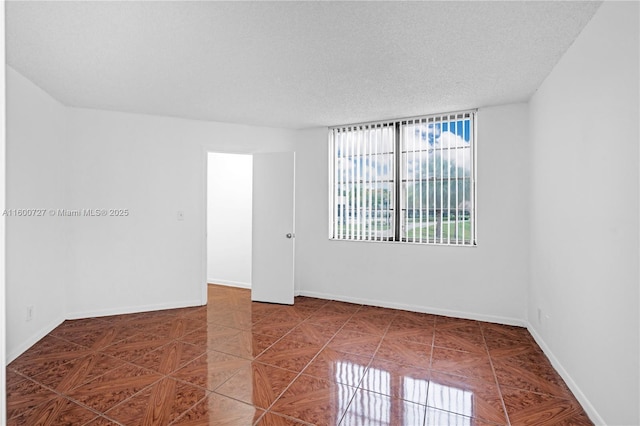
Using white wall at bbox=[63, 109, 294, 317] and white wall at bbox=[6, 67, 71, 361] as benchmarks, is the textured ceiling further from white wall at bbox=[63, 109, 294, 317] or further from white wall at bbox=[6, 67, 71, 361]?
white wall at bbox=[63, 109, 294, 317]

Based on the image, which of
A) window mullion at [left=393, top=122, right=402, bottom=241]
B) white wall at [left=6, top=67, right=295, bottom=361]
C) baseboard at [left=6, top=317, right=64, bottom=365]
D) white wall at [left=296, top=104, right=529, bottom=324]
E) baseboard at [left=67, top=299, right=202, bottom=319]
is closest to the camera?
baseboard at [left=6, top=317, right=64, bottom=365]

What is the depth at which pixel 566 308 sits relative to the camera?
238cm

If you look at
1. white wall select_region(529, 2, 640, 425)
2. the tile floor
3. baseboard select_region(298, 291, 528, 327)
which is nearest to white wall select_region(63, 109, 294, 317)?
the tile floor

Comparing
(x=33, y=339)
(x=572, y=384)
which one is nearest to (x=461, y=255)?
(x=572, y=384)

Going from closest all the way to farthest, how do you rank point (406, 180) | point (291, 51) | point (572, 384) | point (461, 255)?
1. point (572, 384)
2. point (291, 51)
3. point (461, 255)
4. point (406, 180)

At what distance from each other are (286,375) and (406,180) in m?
2.70

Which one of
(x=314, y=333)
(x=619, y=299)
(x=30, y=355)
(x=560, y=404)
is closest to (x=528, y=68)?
(x=619, y=299)

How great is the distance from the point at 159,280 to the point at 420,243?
10.8ft

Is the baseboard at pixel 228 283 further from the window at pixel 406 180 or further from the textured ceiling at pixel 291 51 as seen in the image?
the textured ceiling at pixel 291 51

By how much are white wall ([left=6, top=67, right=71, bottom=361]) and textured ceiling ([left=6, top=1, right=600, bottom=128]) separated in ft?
0.88

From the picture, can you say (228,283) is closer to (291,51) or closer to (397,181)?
(397,181)

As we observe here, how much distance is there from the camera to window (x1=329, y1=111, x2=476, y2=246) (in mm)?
3822

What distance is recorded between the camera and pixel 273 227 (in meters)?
4.46

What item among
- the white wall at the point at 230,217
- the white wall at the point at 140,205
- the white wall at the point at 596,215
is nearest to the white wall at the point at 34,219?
the white wall at the point at 140,205
